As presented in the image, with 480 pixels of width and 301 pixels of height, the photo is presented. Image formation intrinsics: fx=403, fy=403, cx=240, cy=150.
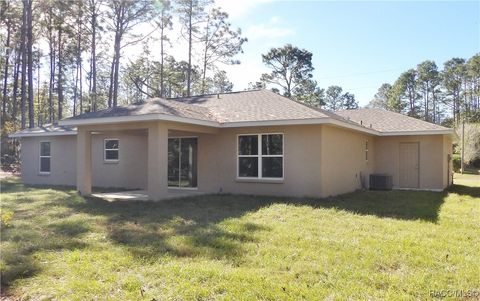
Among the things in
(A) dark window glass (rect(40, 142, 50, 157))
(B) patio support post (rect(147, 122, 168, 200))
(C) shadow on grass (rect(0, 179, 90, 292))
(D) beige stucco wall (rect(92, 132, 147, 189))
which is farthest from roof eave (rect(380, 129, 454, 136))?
(A) dark window glass (rect(40, 142, 50, 157))

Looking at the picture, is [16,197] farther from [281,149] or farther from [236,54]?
[236,54]

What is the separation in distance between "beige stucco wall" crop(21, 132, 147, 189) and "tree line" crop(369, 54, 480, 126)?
44567 mm

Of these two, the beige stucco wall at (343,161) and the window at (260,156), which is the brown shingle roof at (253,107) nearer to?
the window at (260,156)

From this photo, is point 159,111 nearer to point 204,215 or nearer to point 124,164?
point 204,215

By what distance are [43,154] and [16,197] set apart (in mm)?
6656

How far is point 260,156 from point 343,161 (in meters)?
3.09

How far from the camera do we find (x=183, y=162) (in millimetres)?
15039

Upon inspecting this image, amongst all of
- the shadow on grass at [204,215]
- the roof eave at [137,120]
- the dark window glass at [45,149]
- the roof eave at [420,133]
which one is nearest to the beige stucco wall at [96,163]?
the dark window glass at [45,149]

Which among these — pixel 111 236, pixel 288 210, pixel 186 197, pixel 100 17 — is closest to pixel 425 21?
pixel 288 210

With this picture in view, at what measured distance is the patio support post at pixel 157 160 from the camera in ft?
37.9

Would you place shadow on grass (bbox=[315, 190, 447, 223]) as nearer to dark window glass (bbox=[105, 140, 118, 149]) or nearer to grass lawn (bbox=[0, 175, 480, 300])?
grass lawn (bbox=[0, 175, 480, 300])

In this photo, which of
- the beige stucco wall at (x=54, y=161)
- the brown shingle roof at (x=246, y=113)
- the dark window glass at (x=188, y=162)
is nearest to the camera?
the brown shingle roof at (x=246, y=113)

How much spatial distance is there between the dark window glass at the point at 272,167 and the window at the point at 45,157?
444 inches

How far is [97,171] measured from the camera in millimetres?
17562
